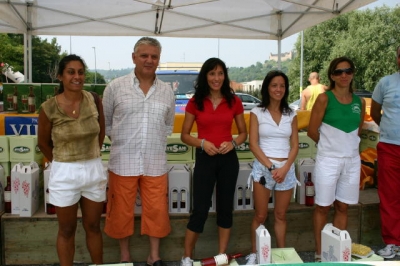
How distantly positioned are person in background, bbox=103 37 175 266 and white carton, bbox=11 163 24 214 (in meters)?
0.84

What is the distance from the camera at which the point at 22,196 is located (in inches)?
133

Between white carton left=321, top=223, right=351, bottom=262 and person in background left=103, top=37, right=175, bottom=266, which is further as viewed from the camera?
person in background left=103, top=37, right=175, bottom=266

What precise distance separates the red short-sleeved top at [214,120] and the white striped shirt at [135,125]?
Result: 0.26m

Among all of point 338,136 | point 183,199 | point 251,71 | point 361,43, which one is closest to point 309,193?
point 338,136

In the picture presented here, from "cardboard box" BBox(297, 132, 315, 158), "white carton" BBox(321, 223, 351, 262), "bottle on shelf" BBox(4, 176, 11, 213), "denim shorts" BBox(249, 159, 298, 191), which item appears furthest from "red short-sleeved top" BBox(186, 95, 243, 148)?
"bottle on shelf" BBox(4, 176, 11, 213)

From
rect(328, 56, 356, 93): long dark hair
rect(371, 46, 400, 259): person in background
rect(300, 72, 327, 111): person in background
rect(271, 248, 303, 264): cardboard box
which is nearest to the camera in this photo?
rect(271, 248, 303, 264): cardboard box

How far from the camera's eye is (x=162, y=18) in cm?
689

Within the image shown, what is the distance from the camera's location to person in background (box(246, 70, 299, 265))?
2.98 meters

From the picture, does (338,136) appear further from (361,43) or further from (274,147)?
(361,43)

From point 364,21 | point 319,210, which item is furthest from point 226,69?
point 364,21

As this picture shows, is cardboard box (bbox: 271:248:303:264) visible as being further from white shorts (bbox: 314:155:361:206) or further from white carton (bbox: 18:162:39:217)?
white carton (bbox: 18:162:39:217)

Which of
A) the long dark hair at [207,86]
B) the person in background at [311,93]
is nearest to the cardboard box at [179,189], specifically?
the long dark hair at [207,86]

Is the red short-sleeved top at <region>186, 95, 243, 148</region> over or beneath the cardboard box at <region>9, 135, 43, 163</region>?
over

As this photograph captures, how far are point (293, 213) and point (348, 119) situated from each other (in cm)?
109
